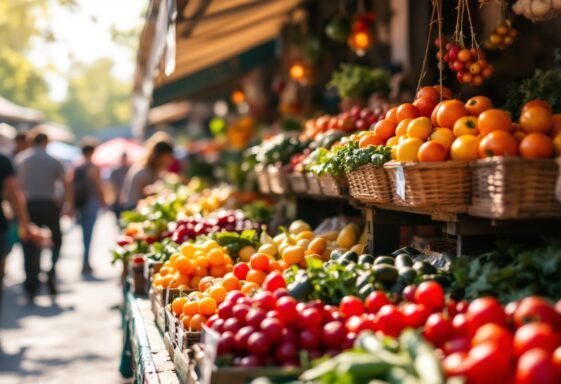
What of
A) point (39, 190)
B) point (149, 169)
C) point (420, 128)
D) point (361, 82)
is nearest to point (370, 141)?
point (420, 128)

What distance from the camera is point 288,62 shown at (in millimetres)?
10836

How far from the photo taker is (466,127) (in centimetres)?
309

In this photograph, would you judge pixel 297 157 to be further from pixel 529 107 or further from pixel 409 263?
pixel 529 107

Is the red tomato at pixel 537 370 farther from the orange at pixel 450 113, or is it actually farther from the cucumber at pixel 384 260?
the orange at pixel 450 113

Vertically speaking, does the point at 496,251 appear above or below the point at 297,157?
below

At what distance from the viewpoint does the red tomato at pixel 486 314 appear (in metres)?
2.40

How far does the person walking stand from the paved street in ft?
1.19

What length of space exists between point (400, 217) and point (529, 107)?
1.20 meters

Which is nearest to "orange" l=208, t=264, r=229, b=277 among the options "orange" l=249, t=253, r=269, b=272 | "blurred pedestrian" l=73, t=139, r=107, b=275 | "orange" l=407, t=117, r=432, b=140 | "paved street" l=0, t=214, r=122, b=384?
"orange" l=249, t=253, r=269, b=272

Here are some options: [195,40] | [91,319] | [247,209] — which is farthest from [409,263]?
[91,319]

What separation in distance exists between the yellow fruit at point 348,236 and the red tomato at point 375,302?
5.93ft

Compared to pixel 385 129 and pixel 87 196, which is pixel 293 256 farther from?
pixel 87 196

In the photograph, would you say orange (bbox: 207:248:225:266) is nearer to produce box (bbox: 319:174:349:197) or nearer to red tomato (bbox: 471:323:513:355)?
produce box (bbox: 319:174:349:197)

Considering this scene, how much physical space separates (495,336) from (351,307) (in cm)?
71
